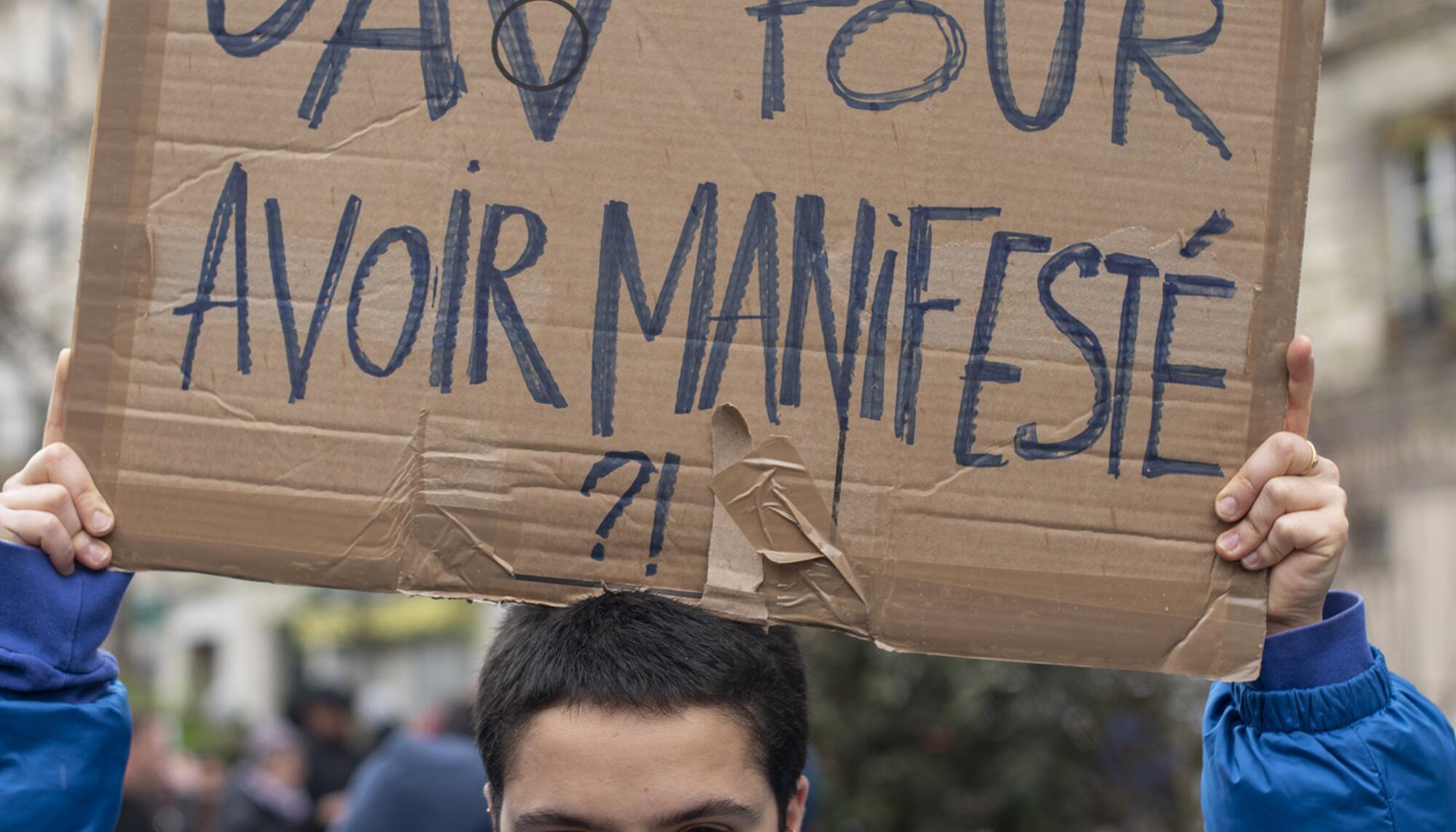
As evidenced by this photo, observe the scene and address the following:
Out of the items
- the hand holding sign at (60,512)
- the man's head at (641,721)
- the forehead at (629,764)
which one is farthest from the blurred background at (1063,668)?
the forehead at (629,764)

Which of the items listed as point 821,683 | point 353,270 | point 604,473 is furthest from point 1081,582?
point 821,683

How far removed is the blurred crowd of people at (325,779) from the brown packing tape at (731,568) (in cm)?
242

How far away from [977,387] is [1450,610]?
8.20 meters

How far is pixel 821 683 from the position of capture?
5727 mm

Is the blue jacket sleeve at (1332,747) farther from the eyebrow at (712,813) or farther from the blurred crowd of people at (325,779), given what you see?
the blurred crowd of people at (325,779)

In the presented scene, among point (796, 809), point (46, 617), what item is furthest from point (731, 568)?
point (46, 617)

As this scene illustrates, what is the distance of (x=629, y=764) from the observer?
203 cm

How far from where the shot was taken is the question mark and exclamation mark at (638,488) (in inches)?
73.1

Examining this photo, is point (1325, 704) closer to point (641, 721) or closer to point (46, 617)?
point (641, 721)

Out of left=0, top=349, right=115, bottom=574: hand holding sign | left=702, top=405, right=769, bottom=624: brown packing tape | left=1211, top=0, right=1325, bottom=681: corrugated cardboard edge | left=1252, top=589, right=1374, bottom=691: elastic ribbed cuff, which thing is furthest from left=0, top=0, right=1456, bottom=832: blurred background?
left=1252, top=589, right=1374, bottom=691: elastic ribbed cuff

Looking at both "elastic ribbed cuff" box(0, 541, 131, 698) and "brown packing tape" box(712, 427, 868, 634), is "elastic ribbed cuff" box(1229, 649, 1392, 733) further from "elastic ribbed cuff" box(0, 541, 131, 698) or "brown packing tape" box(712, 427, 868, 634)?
"elastic ribbed cuff" box(0, 541, 131, 698)

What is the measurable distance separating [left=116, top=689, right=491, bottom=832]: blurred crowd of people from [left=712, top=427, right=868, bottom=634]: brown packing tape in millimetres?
2439

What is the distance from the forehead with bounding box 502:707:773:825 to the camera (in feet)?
6.61

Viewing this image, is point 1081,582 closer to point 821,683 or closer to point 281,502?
point 281,502
